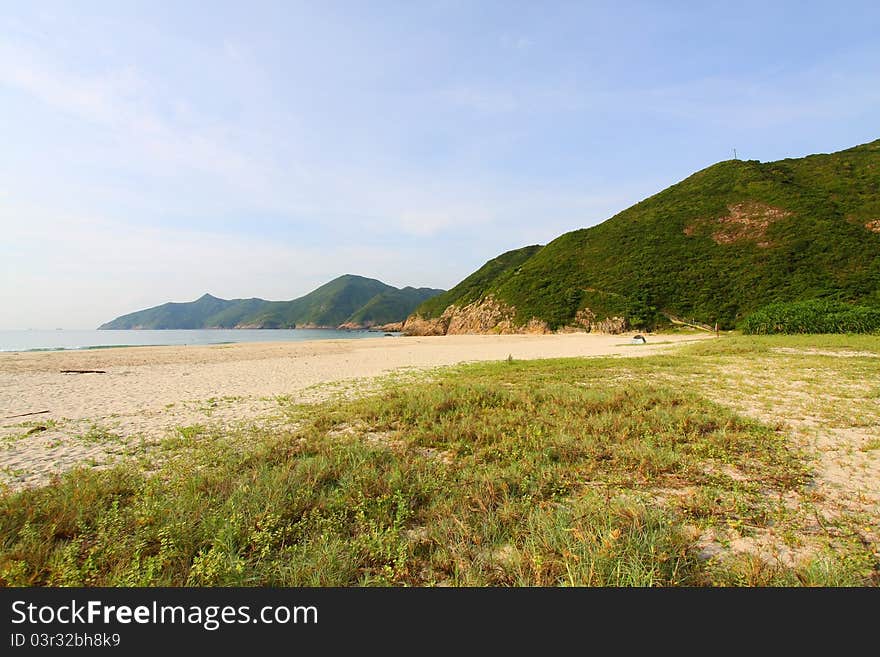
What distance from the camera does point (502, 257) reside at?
14550 centimetres

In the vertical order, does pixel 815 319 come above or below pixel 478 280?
below

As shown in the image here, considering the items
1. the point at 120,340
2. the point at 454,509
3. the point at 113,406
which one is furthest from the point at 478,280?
the point at 454,509

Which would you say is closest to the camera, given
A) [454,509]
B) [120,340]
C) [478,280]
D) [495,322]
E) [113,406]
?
[454,509]

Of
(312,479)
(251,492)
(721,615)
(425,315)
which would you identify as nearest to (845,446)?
(721,615)

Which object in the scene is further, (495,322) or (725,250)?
(495,322)

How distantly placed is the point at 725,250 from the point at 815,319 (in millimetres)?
38780

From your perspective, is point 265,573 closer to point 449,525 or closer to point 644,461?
point 449,525

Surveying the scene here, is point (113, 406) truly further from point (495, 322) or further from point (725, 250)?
point (725, 250)

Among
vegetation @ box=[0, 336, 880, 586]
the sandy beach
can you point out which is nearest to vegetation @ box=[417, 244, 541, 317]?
the sandy beach

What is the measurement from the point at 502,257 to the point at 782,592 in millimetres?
148099

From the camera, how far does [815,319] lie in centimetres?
2995

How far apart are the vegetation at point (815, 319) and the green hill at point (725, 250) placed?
18.4 m

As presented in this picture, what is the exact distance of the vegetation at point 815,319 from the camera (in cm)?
2800

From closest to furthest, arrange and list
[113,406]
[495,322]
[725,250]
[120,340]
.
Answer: [113,406] < [725,250] < [495,322] < [120,340]
